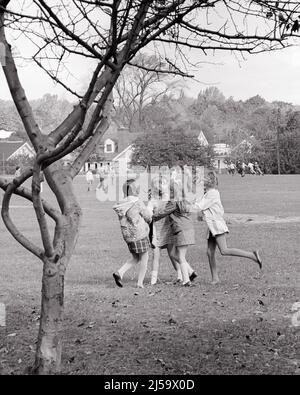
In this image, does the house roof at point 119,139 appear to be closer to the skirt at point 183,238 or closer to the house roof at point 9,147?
the house roof at point 9,147

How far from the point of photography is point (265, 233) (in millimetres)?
19219

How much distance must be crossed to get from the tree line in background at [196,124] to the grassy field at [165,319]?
101ft

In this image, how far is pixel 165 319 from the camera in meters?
7.88

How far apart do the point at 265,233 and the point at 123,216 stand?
929 centimetres

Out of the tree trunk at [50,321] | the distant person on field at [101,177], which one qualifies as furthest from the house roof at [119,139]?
the tree trunk at [50,321]

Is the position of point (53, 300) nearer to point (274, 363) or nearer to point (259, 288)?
point (274, 363)

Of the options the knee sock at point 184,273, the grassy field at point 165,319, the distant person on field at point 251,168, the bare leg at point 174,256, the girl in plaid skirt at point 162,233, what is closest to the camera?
the grassy field at point 165,319

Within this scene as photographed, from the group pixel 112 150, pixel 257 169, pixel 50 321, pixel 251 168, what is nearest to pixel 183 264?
pixel 50 321

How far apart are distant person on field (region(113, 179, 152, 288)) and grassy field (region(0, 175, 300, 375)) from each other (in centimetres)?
42

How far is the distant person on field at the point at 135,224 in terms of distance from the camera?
34.6ft

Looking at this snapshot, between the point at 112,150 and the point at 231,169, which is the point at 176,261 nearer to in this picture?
the point at 231,169

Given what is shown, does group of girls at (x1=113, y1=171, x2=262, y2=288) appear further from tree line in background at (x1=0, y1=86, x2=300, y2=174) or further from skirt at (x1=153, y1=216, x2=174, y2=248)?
tree line in background at (x1=0, y1=86, x2=300, y2=174)

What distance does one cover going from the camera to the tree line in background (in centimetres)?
6303
